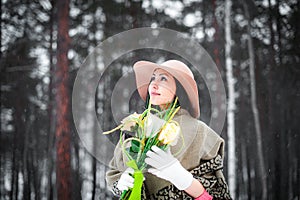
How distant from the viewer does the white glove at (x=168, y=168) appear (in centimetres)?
126

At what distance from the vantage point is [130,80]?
60.1 inches

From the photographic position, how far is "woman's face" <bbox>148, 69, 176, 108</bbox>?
4.68ft

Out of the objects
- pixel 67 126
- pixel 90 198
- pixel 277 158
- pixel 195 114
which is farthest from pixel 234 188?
pixel 195 114

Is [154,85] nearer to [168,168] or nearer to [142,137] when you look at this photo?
[142,137]

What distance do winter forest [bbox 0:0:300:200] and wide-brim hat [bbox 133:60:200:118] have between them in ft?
5.87

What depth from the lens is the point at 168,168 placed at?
4.16ft

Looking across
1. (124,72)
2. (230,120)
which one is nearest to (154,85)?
(124,72)

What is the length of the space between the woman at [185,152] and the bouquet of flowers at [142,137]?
3 centimetres

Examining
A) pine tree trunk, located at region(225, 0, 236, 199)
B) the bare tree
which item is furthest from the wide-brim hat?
the bare tree

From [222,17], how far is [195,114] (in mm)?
2320

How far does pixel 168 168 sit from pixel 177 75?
1.07ft

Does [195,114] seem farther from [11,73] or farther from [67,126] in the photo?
[11,73]

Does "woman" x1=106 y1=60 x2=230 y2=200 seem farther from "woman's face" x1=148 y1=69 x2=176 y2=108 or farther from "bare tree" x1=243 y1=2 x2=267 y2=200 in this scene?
"bare tree" x1=243 y1=2 x2=267 y2=200

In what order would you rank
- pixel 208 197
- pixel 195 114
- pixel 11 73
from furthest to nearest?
pixel 11 73 → pixel 195 114 → pixel 208 197
